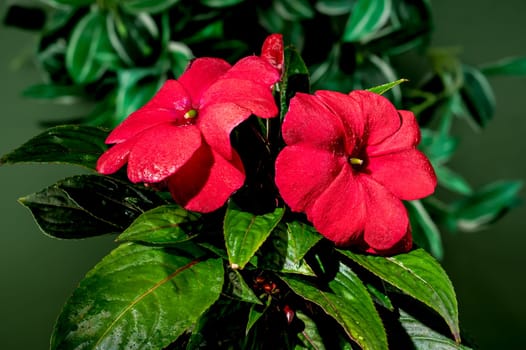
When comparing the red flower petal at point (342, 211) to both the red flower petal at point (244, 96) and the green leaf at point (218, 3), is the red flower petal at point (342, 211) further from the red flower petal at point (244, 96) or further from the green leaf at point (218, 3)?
the green leaf at point (218, 3)

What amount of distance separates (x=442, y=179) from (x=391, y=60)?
0.35 meters

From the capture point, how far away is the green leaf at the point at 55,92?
3.79 ft

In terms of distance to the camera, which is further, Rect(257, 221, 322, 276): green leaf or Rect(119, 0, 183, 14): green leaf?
Rect(119, 0, 183, 14): green leaf

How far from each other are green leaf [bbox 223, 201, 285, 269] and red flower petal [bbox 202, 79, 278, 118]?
0.32 ft

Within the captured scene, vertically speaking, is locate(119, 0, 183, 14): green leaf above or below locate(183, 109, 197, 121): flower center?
below

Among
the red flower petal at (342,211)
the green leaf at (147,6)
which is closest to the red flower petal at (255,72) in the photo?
the red flower petal at (342,211)

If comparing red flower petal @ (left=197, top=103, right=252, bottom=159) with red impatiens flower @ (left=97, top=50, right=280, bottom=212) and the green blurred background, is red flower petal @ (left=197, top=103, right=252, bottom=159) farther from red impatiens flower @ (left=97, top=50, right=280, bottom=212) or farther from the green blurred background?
the green blurred background

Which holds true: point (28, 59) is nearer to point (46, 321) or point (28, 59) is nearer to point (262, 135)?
point (46, 321)

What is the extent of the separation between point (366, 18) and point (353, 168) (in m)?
0.78

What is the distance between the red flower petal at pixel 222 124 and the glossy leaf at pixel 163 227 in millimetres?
96

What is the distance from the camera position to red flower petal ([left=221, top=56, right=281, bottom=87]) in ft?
1.59

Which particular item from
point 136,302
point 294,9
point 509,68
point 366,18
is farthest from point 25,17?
point 509,68

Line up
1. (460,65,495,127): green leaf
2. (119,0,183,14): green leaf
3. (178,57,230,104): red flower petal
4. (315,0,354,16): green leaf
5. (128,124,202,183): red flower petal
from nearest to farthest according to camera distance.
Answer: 1. (128,124,202,183): red flower petal
2. (178,57,230,104): red flower petal
3. (119,0,183,14): green leaf
4. (315,0,354,16): green leaf
5. (460,65,495,127): green leaf

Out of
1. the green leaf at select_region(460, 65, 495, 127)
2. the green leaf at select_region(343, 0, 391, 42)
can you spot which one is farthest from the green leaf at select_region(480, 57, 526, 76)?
the green leaf at select_region(343, 0, 391, 42)
